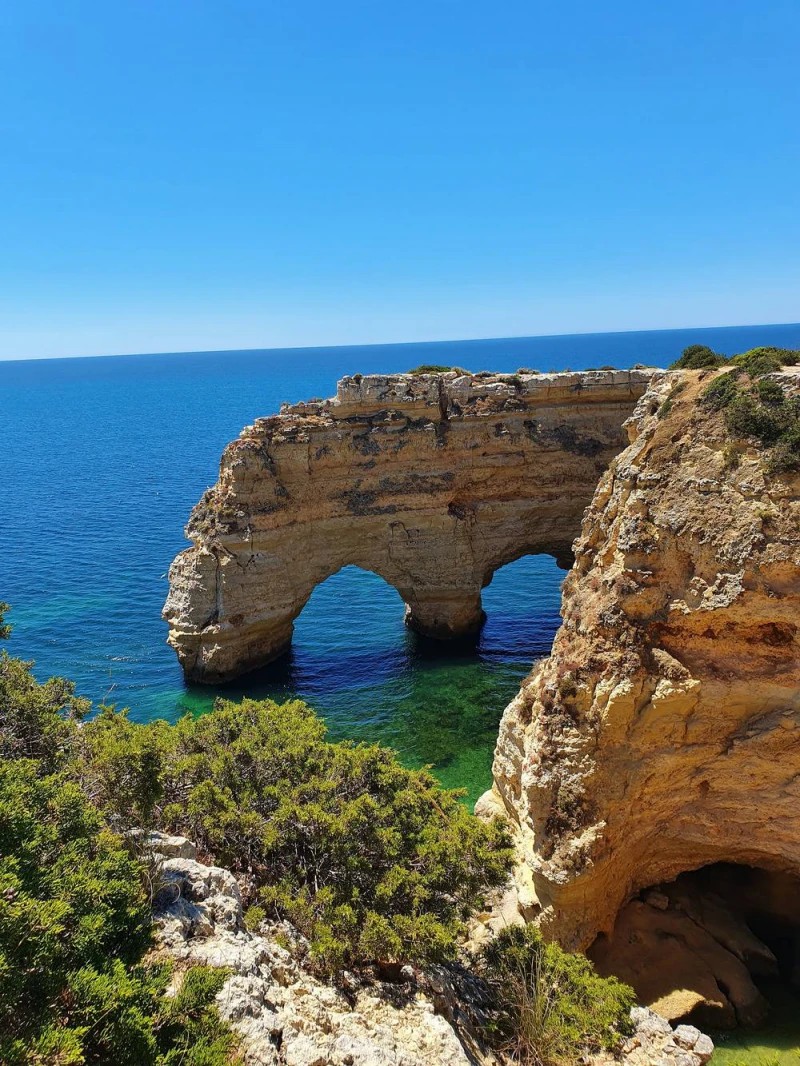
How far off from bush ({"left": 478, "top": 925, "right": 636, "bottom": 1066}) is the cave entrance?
3.62 metres

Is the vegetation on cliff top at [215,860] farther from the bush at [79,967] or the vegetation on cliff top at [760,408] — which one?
the vegetation on cliff top at [760,408]

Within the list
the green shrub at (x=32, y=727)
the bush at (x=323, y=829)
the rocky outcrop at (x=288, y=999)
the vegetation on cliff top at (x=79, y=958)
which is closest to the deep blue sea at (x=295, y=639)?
the bush at (x=323, y=829)

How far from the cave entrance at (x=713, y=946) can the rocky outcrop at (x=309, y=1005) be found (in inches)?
139

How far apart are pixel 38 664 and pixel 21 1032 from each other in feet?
97.0

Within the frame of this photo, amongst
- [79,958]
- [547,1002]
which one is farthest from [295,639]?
[79,958]

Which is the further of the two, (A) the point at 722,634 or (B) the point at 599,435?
(B) the point at 599,435

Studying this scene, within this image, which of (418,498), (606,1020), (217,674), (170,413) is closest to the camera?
(606,1020)

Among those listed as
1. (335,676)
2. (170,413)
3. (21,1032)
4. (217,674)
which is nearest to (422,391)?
(335,676)

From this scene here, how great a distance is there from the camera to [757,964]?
53.3 feet

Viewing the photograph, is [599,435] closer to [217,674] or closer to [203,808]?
[217,674]

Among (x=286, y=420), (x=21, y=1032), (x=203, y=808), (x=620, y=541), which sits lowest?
(x=203, y=808)

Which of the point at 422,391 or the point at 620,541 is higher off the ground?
the point at 422,391

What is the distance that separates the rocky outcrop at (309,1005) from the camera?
28.1 feet

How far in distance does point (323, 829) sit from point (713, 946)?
10.4 meters
